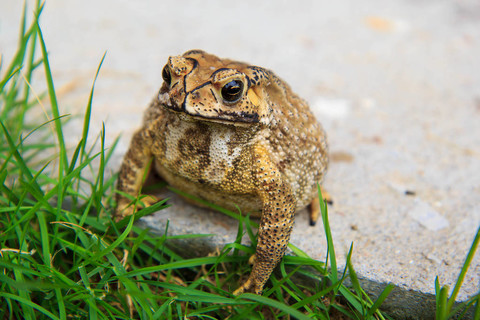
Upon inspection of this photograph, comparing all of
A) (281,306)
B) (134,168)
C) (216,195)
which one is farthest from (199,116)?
(281,306)

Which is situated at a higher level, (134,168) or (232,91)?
(232,91)

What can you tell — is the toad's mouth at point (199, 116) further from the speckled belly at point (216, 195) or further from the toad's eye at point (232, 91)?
the speckled belly at point (216, 195)

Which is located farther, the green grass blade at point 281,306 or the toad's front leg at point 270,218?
the toad's front leg at point 270,218

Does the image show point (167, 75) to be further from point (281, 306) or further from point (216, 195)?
point (281, 306)

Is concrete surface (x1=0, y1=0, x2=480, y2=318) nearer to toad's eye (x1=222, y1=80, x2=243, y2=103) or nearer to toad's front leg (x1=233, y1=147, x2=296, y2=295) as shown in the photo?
toad's front leg (x1=233, y1=147, x2=296, y2=295)

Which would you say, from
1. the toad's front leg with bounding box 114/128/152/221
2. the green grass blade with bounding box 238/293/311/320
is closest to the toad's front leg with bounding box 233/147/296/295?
the green grass blade with bounding box 238/293/311/320

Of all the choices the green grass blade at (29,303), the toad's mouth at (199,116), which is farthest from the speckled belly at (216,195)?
the green grass blade at (29,303)
